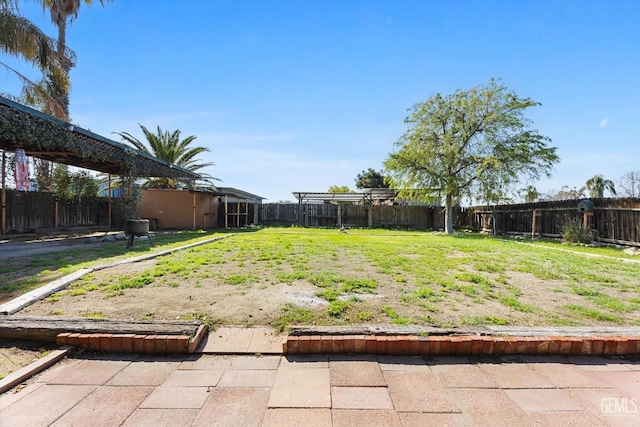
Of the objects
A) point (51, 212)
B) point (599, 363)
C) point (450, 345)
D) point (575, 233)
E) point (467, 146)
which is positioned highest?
point (467, 146)

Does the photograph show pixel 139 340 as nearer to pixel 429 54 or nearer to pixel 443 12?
pixel 443 12

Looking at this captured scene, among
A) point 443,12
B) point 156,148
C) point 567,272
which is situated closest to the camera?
point 567,272

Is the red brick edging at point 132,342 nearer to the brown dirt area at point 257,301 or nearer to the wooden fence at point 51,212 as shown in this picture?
the brown dirt area at point 257,301

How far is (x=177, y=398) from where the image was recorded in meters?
1.81

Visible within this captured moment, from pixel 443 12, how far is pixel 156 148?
58.8 feet

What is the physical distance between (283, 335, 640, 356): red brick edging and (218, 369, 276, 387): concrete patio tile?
0.30 meters

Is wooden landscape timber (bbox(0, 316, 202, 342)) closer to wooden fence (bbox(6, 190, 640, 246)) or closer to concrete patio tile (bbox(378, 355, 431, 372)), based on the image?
concrete patio tile (bbox(378, 355, 431, 372))

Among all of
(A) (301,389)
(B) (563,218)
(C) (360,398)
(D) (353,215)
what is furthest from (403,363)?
(D) (353,215)

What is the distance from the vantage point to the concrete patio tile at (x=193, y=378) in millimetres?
1975

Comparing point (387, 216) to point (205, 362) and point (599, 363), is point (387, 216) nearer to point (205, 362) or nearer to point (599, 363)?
point (599, 363)

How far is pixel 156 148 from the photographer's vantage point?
1931cm

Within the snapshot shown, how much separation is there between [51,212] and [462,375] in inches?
591

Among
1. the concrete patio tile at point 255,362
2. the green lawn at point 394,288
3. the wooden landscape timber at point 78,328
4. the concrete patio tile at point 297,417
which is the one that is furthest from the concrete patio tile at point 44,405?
the concrete patio tile at point 297,417

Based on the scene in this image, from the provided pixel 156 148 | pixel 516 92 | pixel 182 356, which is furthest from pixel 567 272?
pixel 156 148
